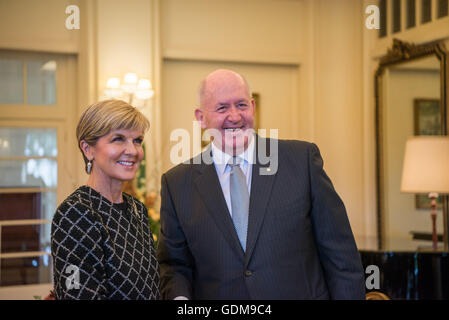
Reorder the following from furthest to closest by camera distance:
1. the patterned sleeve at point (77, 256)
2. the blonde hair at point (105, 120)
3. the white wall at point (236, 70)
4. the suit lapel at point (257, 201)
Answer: the white wall at point (236, 70) → the suit lapel at point (257, 201) → the blonde hair at point (105, 120) → the patterned sleeve at point (77, 256)

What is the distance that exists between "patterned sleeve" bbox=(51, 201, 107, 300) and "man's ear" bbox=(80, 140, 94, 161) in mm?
184

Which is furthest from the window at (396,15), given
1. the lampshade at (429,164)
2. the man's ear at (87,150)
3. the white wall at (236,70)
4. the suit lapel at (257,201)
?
the man's ear at (87,150)

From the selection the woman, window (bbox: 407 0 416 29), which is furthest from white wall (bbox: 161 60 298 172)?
the woman

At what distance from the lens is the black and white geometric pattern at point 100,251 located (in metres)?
1.45

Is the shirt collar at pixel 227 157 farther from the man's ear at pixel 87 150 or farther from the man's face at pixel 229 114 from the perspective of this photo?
the man's ear at pixel 87 150

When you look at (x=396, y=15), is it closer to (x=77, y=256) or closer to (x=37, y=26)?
(x=37, y=26)

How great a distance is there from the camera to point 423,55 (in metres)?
5.23

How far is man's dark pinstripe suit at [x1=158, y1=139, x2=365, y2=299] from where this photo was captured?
6.07ft

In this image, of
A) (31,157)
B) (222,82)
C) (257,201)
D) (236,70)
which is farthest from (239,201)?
(236,70)

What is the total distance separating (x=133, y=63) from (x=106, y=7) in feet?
1.88

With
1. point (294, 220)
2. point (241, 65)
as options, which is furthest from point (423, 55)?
point (294, 220)

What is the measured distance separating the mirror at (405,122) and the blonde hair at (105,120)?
3.52 metres

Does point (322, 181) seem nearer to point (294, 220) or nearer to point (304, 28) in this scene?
point (294, 220)

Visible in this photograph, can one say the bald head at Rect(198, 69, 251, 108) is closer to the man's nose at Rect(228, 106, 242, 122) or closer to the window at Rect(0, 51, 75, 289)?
the man's nose at Rect(228, 106, 242, 122)
